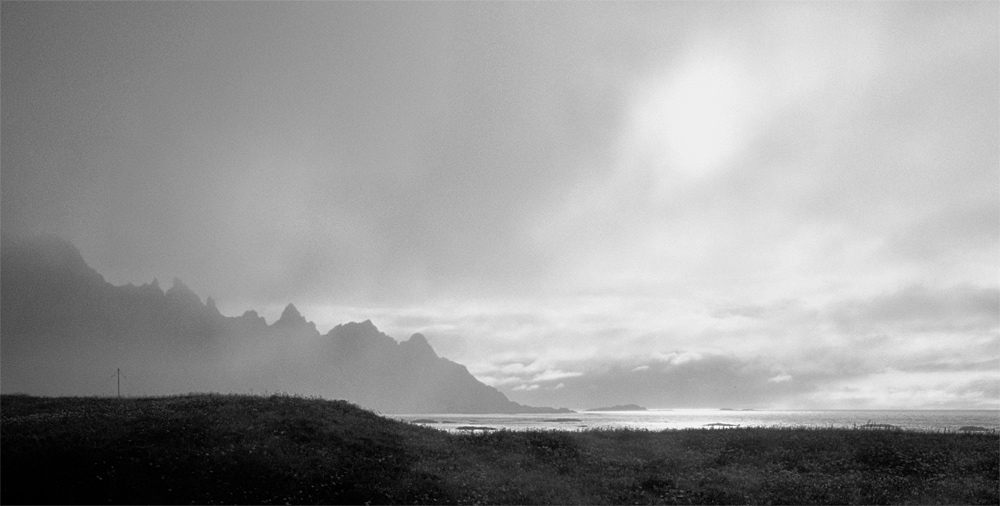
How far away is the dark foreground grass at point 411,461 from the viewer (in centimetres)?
2553

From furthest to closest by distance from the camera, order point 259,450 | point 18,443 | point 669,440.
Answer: point 669,440
point 259,450
point 18,443

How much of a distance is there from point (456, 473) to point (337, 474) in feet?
19.6

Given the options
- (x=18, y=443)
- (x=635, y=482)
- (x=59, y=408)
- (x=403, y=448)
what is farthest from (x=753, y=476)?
(x=59, y=408)

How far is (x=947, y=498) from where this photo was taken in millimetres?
30484

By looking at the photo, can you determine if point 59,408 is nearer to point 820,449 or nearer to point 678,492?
point 678,492

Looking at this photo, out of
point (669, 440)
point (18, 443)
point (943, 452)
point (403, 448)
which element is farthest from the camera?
point (669, 440)

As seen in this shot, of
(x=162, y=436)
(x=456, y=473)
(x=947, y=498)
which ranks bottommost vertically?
(x=947, y=498)

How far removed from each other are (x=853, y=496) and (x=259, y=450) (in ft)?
94.1

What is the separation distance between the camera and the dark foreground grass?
83.8 feet

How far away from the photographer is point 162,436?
30.5 meters

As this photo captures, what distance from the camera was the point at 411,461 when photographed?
3259cm

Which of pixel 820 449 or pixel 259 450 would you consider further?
pixel 820 449

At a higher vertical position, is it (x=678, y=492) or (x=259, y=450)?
(x=259, y=450)

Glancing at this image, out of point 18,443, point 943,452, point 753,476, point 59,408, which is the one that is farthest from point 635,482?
point 59,408
